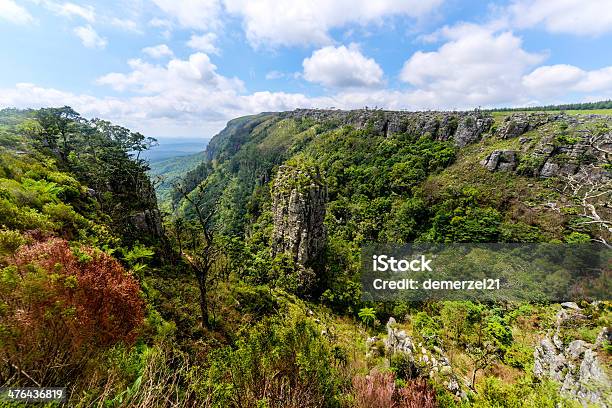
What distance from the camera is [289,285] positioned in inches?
1234

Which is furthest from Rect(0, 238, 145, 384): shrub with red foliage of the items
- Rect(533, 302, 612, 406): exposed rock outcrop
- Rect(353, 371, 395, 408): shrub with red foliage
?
Rect(533, 302, 612, 406): exposed rock outcrop

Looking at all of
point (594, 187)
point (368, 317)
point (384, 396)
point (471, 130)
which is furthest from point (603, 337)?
point (471, 130)

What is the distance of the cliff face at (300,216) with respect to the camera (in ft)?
114

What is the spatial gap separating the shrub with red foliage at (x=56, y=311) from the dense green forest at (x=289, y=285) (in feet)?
0.08

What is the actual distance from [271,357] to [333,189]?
2495 inches

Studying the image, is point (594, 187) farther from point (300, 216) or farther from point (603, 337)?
point (300, 216)

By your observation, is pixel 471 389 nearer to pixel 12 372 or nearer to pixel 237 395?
pixel 237 395

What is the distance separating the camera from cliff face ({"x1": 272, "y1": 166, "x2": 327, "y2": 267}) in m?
34.7

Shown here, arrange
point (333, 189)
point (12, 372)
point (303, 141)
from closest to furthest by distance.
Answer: point (12, 372), point (333, 189), point (303, 141)

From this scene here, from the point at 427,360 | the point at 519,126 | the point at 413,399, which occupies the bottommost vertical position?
the point at 427,360

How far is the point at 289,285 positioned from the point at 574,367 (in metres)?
23.8

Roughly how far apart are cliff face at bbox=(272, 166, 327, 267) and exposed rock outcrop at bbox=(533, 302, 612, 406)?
77.1 feet

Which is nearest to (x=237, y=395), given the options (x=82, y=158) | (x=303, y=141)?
(x=82, y=158)

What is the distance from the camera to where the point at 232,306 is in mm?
15102
